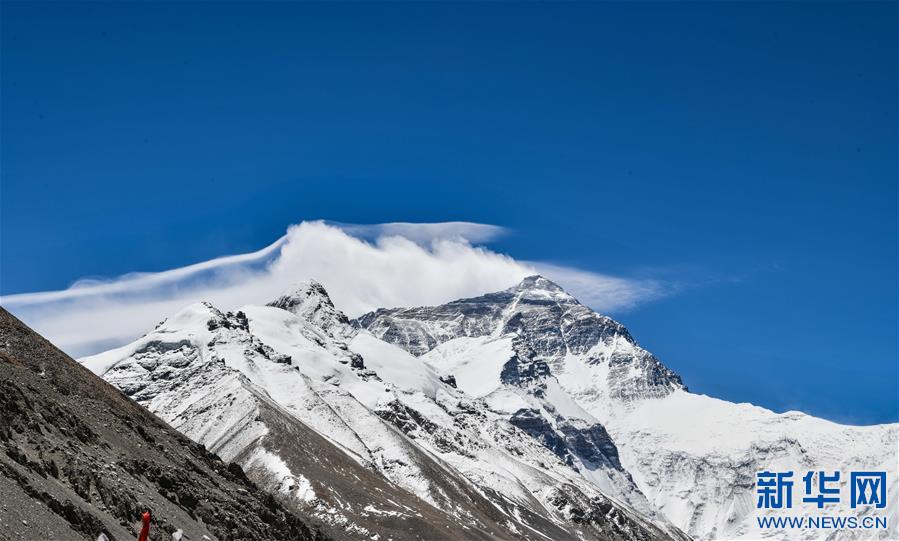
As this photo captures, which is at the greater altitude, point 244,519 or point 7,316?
point 7,316

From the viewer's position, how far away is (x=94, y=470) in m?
97.9

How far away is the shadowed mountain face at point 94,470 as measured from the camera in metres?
80.7

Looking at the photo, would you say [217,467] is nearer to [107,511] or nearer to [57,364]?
[57,364]

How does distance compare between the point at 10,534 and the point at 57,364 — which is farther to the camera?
the point at 57,364

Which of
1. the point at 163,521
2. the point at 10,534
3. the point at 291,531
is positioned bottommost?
the point at 10,534

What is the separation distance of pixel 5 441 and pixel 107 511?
9.33 metres

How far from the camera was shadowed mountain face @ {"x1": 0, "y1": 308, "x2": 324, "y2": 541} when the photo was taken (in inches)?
3177

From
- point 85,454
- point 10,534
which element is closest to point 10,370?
point 85,454

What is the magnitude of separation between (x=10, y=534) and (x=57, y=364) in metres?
69.4

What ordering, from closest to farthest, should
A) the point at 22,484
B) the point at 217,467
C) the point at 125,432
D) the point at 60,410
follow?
the point at 22,484 → the point at 60,410 → the point at 125,432 → the point at 217,467

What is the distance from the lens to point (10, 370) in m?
117

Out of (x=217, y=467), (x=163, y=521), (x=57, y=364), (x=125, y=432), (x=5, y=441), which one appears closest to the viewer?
(x=5, y=441)

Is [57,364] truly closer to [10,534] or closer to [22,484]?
[22,484]

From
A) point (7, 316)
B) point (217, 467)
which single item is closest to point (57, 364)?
point (7, 316)
